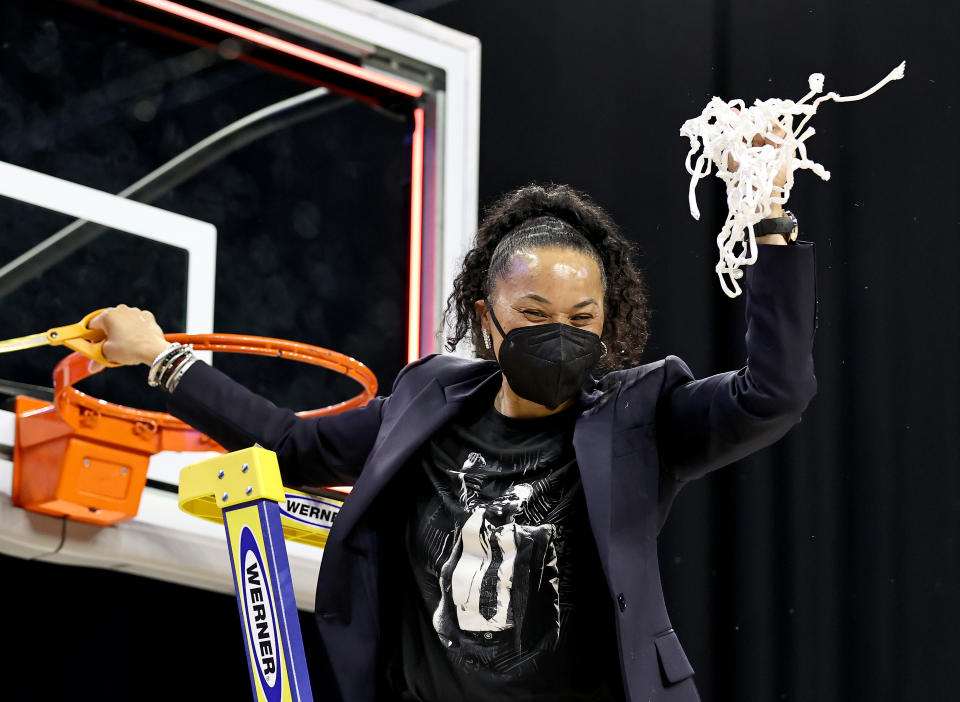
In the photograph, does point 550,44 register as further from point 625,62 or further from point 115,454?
point 115,454

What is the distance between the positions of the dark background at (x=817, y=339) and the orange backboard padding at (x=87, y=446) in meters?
0.38

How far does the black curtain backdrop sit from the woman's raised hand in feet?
4.40

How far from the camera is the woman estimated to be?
1409 mm

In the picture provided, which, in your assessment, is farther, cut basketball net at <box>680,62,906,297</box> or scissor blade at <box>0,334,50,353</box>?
scissor blade at <box>0,334,50,353</box>

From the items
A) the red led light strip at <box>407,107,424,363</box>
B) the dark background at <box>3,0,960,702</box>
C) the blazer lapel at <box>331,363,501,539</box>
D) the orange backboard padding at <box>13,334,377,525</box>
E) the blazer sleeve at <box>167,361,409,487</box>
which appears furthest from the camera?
the red led light strip at <box>407,107,424,363</box>

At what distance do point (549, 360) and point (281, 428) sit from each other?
0.41 m

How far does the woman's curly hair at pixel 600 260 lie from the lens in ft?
5.69

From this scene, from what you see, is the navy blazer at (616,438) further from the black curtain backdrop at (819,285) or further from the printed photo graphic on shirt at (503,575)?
the black curtain backdrop at (819,285)

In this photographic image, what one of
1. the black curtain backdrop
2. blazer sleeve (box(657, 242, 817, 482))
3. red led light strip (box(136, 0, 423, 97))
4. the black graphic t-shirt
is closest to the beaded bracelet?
the black graphic t-shirt

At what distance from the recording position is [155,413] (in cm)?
213

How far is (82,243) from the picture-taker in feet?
7.83

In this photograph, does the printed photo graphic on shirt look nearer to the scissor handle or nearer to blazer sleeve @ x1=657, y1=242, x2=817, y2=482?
blazer sleeve @ x1=657, y1=242, x2=817, y2=482

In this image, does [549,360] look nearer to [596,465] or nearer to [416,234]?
[596,465]

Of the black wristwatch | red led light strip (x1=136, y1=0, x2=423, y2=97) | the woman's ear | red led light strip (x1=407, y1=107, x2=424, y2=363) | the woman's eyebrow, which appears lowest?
the woman's eyebrow
